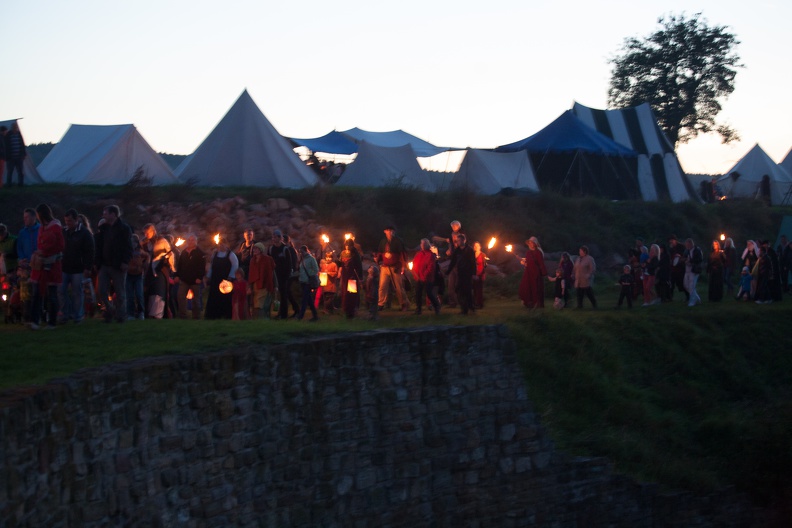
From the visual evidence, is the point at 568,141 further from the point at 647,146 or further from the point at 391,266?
the point at 391,266

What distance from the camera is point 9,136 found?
23109mm

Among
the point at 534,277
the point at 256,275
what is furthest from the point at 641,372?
the point at 256,275

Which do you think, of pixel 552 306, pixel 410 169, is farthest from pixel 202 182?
pixel 552 306

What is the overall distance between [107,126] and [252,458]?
814 inches

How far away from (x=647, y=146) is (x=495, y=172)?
9107 millimetres

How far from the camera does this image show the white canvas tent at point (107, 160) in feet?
85.4

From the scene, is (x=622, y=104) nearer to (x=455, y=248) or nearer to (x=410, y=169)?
(x=410, y=169)

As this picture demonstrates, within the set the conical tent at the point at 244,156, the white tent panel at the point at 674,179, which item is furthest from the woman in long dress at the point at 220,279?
the white tent panel at the point at 674,179

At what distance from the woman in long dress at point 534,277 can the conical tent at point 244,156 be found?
10.1 meters

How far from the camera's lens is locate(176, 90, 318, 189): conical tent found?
2658 cm

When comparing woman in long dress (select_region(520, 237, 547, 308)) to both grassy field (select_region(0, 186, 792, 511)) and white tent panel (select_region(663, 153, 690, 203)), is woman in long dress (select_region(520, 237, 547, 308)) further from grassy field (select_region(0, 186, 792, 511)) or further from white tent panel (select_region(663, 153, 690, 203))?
white tent panel (select_region(663, 153, 690, 203))

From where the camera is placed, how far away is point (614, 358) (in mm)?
16562

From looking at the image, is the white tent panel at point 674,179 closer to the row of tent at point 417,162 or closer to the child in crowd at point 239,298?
the row of tent at point 417,162

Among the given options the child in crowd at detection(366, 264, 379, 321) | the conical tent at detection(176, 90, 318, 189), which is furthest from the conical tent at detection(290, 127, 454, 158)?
the child in crowd at detection(366, 264, 379, 321)
